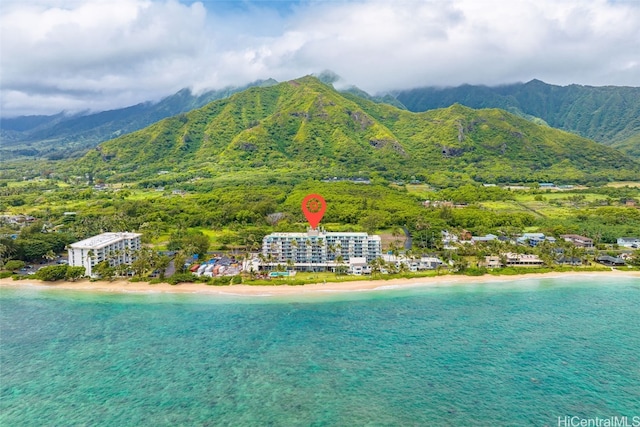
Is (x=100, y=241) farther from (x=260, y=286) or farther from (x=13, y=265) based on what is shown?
(x=260, y=286)

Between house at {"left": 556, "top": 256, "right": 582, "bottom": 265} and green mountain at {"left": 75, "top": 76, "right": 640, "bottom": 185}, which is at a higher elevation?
green mountain at {"left": 75, "top": 76, "right": 640, "bottom": 185}

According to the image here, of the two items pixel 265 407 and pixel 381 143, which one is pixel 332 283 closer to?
pixel 265 407

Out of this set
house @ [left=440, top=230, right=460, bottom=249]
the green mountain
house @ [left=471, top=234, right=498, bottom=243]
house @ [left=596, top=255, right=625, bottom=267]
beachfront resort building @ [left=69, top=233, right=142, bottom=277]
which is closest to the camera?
beachfront resort building @ [left=69, top=233, right=142, bottom=277]

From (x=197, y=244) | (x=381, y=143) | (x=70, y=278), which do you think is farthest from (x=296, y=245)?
(x=381, y=143)

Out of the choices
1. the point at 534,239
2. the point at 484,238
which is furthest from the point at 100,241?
the point at 534,239

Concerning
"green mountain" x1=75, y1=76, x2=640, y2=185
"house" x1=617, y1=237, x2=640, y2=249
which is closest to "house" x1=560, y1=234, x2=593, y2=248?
"house" x1=617, y1=237, x2=640, y2=249

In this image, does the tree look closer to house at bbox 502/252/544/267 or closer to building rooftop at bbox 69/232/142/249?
building rooftop at bbox 69/232/142/249

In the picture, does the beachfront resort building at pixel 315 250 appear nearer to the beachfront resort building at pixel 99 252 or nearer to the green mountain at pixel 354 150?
the beachfront resort building at pixel 99 252
